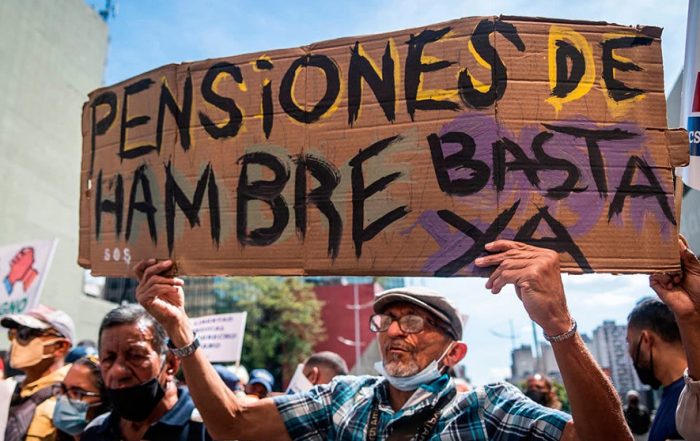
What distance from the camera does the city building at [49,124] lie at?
16422 mm

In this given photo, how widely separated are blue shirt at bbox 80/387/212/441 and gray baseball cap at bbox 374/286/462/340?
94cm

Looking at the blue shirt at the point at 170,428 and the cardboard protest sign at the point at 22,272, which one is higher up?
the cardboard protest sign at the point at 22,272

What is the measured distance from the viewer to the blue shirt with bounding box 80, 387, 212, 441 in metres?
2.55

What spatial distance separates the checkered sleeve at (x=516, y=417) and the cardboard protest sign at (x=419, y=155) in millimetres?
510

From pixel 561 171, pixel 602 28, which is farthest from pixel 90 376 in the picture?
pixel 602 28

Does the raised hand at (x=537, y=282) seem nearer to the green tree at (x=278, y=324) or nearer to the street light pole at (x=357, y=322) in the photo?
the green tree at (x=278, y=324)

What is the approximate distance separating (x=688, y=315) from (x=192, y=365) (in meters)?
1.75

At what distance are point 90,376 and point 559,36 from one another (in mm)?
2804

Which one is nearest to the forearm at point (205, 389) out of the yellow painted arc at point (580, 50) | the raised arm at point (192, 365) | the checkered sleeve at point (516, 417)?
the raised arm at point (192, 365)

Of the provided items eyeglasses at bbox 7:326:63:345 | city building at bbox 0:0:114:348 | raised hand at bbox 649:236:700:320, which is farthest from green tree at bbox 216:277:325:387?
raised hand at bbox 649:236:700:320

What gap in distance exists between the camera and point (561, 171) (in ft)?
6.32

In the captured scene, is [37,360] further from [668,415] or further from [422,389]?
[668,415]

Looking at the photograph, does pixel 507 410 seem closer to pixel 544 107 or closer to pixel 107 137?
pixel 544 107

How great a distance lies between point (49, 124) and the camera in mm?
18172
